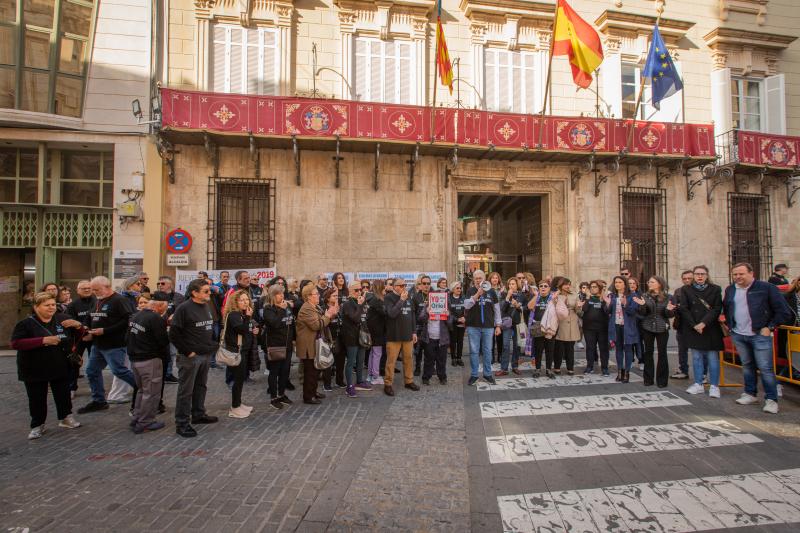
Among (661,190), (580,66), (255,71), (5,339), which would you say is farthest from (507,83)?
(5,339)

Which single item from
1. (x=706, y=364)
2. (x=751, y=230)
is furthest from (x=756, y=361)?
(x=751, y=230)

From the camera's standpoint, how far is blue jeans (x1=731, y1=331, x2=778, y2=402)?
5426 millimetres

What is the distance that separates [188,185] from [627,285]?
11583 millimetres

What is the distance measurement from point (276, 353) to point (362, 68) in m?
10.3

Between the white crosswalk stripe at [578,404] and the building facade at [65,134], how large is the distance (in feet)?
34.4

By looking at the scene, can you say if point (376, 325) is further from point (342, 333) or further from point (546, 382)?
point (546, 382)

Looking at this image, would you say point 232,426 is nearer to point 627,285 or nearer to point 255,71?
point 627,285

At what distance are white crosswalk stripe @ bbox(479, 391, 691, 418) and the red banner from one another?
8000 millimetres

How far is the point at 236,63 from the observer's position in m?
12.2

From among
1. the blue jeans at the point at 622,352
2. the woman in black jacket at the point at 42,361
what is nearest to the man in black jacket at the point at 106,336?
the woman in black jacket at the point at 42,361

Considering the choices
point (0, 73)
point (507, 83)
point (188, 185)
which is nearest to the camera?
point (0, 73)

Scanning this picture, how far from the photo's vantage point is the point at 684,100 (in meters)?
14.2

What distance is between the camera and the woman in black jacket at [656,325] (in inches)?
258

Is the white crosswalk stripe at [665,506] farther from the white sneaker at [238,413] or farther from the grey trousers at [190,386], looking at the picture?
the grey trousers at [190,386]
